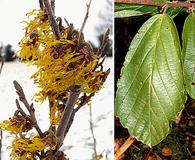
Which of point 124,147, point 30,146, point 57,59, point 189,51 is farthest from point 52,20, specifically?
point 124,147

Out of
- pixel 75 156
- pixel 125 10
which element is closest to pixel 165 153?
pixel 125 10

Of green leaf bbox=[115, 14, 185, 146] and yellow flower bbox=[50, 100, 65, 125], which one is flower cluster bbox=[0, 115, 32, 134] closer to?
yellow flower bbox=[50, 100, 65, 125]

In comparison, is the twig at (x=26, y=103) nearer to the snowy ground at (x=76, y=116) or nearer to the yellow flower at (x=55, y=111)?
the yellow flower at (x=55, y=111)

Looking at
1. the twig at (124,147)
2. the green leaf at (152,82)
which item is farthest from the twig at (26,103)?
the twig at (124,147)

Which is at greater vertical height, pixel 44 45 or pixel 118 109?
pixel 44 45

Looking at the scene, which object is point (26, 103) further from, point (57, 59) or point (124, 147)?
point (124, 147)

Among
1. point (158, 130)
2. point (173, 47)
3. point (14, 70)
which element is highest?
point (173, 47)

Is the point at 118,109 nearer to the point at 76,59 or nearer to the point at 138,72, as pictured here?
the point at 138,72
